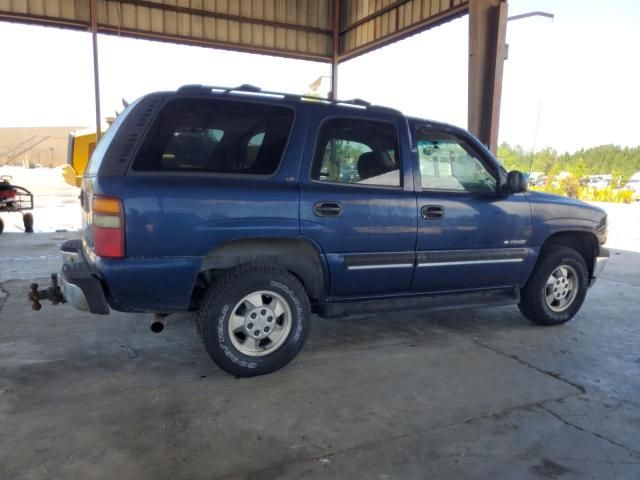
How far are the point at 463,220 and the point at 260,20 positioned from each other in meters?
10.5

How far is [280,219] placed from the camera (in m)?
3.25

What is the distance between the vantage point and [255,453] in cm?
246

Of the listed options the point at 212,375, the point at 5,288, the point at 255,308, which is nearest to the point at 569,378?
the point at 255,308

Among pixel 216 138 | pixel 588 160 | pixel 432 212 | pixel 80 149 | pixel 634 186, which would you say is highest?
pixel 588 160

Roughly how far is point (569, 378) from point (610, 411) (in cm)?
48

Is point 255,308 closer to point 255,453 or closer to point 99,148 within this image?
point 255,453

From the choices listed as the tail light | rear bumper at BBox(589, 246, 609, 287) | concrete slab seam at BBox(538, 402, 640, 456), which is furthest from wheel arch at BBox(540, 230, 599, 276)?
the tail light

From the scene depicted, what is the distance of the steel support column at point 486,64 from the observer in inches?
323

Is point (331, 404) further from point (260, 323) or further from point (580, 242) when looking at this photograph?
point (580, 242)

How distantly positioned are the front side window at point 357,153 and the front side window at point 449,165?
27cm

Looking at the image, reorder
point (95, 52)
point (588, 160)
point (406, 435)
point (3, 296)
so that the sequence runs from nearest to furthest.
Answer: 1. point (406, 435)
2. point (3, 296)
3. point (95, 52)
4. point (588, 160)

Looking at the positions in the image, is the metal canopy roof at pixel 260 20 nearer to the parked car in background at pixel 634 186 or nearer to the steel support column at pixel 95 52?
the steel support column at pixel 95 52

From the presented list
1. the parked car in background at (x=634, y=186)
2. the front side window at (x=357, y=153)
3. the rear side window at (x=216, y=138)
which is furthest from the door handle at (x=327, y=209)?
the parked car in background at (x=634, y=186)

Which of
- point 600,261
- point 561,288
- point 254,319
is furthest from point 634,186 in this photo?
point 254,319
